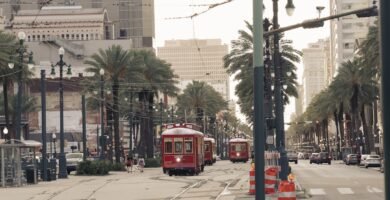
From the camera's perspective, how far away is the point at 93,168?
6097 centimetres

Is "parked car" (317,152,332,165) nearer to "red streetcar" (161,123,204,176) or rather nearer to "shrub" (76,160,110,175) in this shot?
"shrub" (76,160,110,175)

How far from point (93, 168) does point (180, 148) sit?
936 centimetres

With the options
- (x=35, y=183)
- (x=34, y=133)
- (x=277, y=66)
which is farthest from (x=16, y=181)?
(x=34, y=133)

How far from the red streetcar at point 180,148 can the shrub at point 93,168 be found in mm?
7139

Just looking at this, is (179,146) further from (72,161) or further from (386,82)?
(386,82)

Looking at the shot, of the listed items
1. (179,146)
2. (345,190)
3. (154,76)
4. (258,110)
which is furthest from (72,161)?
(258,110)

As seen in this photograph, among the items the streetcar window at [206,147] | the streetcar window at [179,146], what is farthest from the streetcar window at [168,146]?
the streetcar window at [206,147]

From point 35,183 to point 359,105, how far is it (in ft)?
174

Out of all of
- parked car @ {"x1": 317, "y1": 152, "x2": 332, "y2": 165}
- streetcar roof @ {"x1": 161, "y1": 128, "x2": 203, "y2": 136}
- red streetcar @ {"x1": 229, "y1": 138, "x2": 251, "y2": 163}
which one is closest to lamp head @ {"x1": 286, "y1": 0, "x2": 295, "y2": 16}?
streetcar roof @ {"x1": 161, "y1": 128, "x2": 203, "y2": 136}

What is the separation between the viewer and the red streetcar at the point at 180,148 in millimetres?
54406

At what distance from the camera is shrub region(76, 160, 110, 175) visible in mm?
60969

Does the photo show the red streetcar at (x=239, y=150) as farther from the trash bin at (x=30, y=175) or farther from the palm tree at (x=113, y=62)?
the trash bin at (x=30, y=175)

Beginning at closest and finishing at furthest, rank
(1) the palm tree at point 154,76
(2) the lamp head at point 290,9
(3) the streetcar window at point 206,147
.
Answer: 1. (2) the lamp head at point 290,9
2. (1) the palm tree at point 154,76
3. (3) the streetcar window at point 206,147

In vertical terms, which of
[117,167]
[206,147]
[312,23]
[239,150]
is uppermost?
[312,23]
